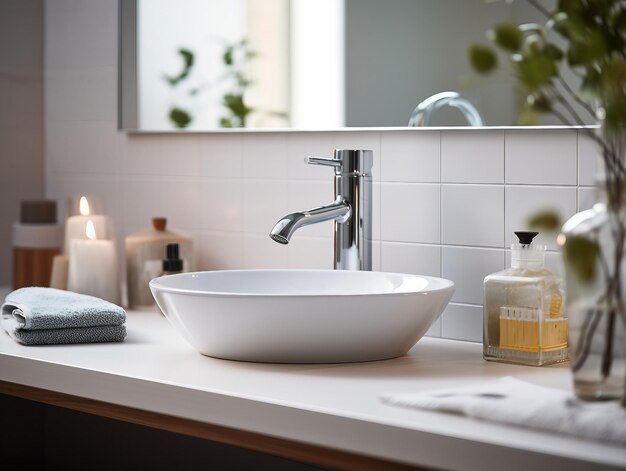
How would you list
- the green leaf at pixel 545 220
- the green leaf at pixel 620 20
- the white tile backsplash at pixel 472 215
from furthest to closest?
the white tile backsplash at pixel 472 215 → the green leaf at pixel 620 20 → the green leaf at pixel 545 220

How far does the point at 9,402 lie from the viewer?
2111mm

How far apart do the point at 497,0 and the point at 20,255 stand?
1186mm

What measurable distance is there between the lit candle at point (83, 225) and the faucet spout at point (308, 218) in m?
0.55

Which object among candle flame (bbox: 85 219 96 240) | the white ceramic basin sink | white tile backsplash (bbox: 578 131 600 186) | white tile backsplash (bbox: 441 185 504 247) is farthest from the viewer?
candle flame (bbox: 85 219 96 240)

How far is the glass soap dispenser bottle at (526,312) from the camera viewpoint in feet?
4.62

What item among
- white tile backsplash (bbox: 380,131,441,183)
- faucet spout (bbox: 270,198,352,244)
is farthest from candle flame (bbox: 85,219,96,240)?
white tile backsplash (bbox: 380,131,441,183)

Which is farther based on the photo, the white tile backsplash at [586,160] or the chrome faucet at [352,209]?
the chrome faucet at [352,209]

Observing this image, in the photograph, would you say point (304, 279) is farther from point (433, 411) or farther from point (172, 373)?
point (433, 411)

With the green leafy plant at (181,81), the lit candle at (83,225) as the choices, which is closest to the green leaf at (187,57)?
the green leafy plant at (181,81)

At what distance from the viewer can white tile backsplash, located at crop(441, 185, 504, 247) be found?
64.5 inches

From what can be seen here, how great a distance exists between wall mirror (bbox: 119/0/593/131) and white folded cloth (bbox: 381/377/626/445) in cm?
57

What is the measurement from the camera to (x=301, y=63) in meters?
1.91

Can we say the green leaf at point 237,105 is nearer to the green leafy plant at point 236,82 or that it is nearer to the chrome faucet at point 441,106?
the green leafy plant at point 236,82

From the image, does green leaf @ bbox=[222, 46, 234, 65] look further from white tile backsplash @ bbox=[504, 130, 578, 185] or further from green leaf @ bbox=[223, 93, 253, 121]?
white tile backsplash @ bbox=[504, 130, 578, 185]
